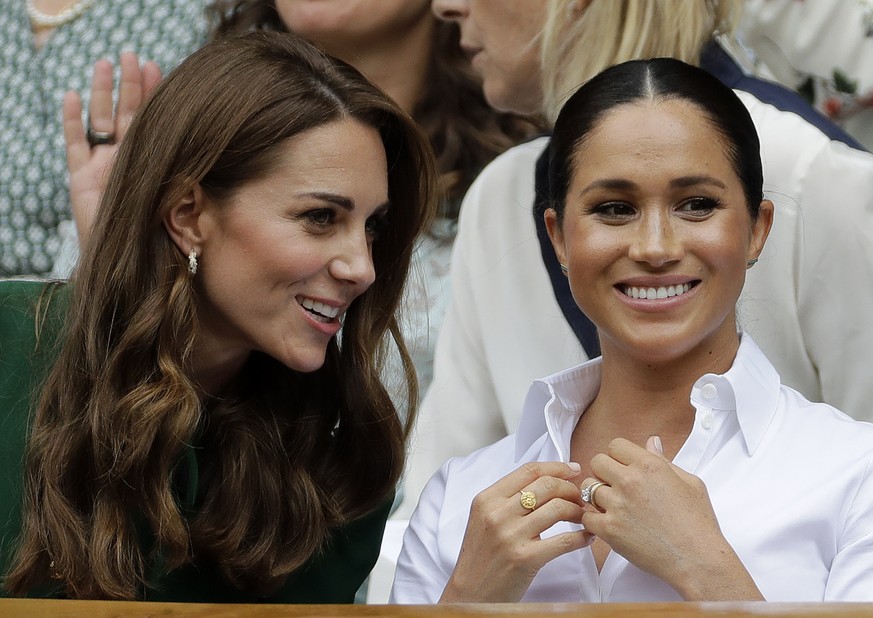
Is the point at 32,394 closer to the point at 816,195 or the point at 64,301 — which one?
the point at 64,301

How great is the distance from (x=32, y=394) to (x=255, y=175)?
375mm

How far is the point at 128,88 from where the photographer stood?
7.58ft

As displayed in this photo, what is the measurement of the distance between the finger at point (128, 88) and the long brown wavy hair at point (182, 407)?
0.60 metres

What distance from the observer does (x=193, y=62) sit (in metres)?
1.72

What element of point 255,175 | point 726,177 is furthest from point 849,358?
point 255,175

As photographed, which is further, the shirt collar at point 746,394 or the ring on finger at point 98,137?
the ring on finger at point 98,137

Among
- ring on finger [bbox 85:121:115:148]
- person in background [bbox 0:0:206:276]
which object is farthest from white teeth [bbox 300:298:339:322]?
person in background [bbox 0:0:206:276]

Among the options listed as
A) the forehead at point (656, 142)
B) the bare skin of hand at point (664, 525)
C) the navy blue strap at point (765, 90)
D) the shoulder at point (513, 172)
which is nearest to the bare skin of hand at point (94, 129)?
the shoulder at point (513, 172)

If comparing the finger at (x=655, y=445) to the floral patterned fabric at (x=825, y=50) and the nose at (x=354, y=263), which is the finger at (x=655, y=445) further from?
the floral patterned fabric at (x=825, y=50)

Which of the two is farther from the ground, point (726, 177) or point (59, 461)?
point (726, 177)

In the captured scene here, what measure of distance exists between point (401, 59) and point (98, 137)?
1.78 ft

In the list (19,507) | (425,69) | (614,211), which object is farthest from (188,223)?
(425,69)

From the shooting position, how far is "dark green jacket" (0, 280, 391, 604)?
1.66m

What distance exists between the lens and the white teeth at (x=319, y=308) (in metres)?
1.68
